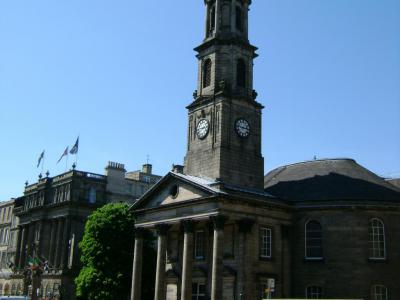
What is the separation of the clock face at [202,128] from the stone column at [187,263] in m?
8.69

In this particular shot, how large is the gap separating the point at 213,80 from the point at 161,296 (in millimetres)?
18947

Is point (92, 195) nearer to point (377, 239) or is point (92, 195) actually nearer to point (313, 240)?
point (313, 240)

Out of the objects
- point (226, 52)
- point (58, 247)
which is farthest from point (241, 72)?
point (58, 247)

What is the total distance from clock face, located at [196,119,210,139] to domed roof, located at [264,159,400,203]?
7.88m

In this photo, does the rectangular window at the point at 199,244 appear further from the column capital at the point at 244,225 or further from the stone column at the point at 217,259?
the stone column at the point at 217,259

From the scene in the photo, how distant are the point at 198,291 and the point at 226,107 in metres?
15.4

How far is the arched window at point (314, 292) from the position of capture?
137 ft

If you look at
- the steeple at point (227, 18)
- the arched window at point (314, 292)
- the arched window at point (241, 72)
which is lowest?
the arched window at point (314, 292)

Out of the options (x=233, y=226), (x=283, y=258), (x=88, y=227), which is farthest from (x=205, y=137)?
(x=88, y=227)

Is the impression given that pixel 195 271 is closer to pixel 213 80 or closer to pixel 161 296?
pixel 161 296

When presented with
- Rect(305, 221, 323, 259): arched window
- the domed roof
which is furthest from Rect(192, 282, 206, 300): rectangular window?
the domed roof

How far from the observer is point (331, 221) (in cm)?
4247

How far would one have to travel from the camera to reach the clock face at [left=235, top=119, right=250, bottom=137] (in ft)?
151

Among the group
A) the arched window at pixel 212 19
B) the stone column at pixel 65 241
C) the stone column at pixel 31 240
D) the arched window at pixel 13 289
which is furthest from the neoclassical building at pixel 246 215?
the arched window at pixel 13 289
